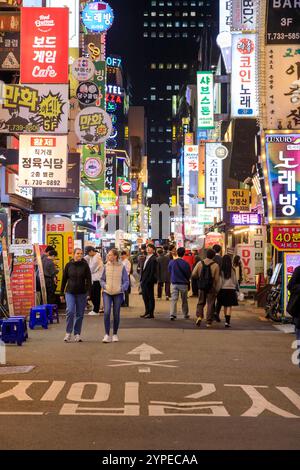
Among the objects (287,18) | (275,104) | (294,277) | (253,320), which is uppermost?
(287,18)

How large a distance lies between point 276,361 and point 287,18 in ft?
31.3

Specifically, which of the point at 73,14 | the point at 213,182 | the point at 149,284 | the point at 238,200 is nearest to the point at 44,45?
the point at 149,284

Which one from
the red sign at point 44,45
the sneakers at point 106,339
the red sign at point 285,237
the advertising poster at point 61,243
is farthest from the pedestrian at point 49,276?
the red sign at point 285,237

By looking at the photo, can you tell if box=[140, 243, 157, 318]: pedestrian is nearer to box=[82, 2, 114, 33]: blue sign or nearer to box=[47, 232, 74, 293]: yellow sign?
box=[47, 232, 74, 293]: yellow sign

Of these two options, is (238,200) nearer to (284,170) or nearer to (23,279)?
(284,170)

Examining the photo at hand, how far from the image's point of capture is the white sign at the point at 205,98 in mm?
47281

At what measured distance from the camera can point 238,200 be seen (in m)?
33.9

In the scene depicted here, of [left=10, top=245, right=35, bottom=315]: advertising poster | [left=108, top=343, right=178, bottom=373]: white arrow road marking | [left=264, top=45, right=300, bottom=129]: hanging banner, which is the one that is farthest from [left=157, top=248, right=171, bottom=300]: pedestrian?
[left=108, top=343, right=178, bottom=373]: white arrow road marking

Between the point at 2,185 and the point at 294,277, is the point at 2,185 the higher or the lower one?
the higher one

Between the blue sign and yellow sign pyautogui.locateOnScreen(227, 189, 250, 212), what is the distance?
9.97 m

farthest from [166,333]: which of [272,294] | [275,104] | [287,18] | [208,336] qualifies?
[287,18]

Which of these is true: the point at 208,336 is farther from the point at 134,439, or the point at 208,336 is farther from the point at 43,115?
the point at 134,439
